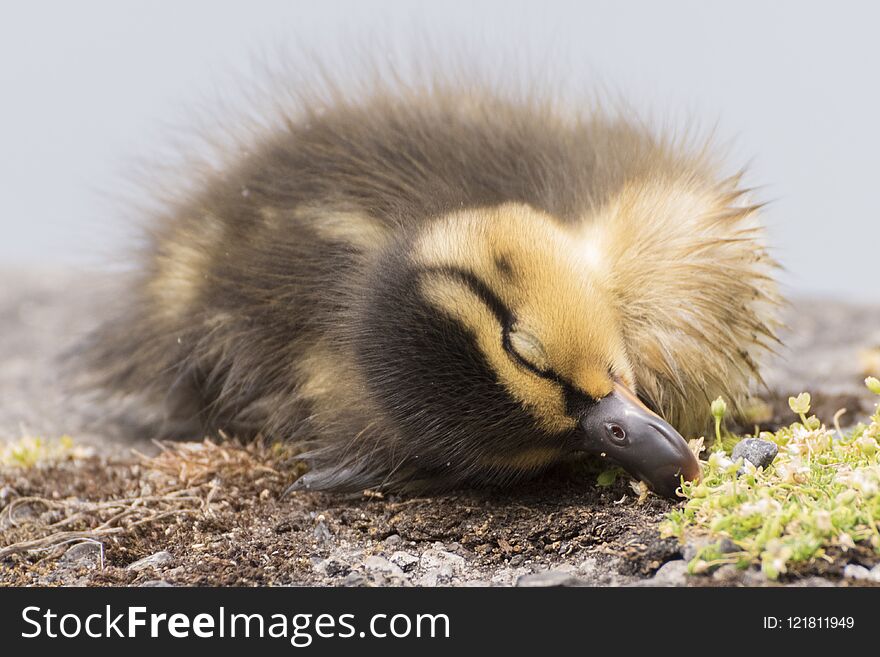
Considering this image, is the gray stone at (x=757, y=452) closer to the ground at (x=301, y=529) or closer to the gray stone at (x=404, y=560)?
the ground at (x=301, y=529)

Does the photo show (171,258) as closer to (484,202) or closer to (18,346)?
(484,202)

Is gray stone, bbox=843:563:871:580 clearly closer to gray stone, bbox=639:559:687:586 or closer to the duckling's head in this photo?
gray stone, bbox=639:559:687:586

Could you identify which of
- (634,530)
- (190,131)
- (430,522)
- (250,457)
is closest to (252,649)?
(430,522)

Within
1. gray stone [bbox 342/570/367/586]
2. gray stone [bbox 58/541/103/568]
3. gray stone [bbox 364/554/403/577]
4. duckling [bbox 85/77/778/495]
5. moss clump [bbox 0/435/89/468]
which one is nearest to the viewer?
gray stone [bbox 342/570/367/586]

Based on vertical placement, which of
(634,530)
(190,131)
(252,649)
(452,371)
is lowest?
(252,649)

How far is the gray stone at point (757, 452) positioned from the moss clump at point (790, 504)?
0.03 m

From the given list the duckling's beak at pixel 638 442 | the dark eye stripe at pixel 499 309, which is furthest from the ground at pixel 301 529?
the dark eye stripe at pixel 499 309

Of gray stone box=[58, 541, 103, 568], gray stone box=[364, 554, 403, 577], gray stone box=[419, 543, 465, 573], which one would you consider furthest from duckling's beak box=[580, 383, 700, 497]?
gray stone box=[58, 541, 103, 568]

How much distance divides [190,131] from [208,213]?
671 millimetres

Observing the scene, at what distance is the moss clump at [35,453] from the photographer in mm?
3814

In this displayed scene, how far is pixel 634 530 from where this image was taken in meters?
2.60

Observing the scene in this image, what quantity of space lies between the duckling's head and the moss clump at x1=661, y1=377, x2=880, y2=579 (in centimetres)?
15

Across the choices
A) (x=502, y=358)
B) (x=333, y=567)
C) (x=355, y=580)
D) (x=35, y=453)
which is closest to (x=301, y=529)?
(x=333, y=567)

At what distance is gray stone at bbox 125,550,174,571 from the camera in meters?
2.75
